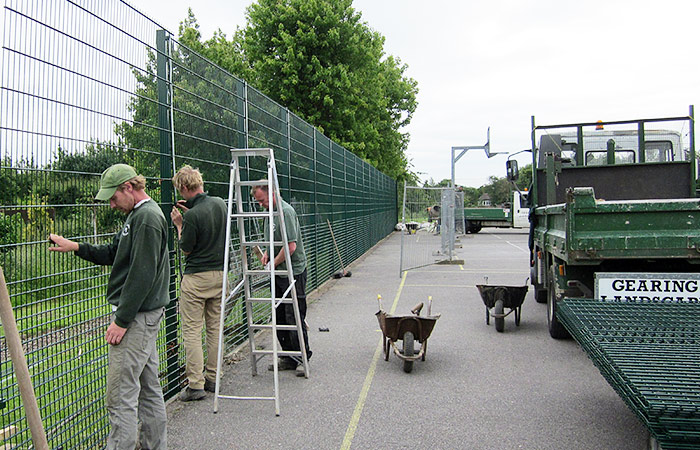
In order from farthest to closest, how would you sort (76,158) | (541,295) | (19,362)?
(541,295)
(76,158)
(19,362)

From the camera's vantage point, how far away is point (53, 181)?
3.46 metres

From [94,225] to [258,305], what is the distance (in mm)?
3703

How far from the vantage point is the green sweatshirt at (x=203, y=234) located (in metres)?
4.86

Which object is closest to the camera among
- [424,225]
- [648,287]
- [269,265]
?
[269,265]

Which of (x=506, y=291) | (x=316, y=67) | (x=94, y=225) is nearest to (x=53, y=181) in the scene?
(x=94, y=225)

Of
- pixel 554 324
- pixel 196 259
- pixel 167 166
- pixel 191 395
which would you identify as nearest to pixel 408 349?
pixel 191 395

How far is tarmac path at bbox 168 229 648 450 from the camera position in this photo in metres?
4.16

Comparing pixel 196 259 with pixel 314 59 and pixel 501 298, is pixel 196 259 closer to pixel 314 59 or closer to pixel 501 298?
pixel 501 298

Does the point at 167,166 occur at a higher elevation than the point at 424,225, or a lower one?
higher

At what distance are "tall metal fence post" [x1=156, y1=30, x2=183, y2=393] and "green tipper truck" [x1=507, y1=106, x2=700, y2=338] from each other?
381 cm

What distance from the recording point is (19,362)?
93.0 inches

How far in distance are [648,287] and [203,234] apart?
4.22 metres

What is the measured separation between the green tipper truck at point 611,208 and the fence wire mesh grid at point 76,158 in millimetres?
3821

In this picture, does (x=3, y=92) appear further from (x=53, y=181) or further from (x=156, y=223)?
(x=156, y=223)
